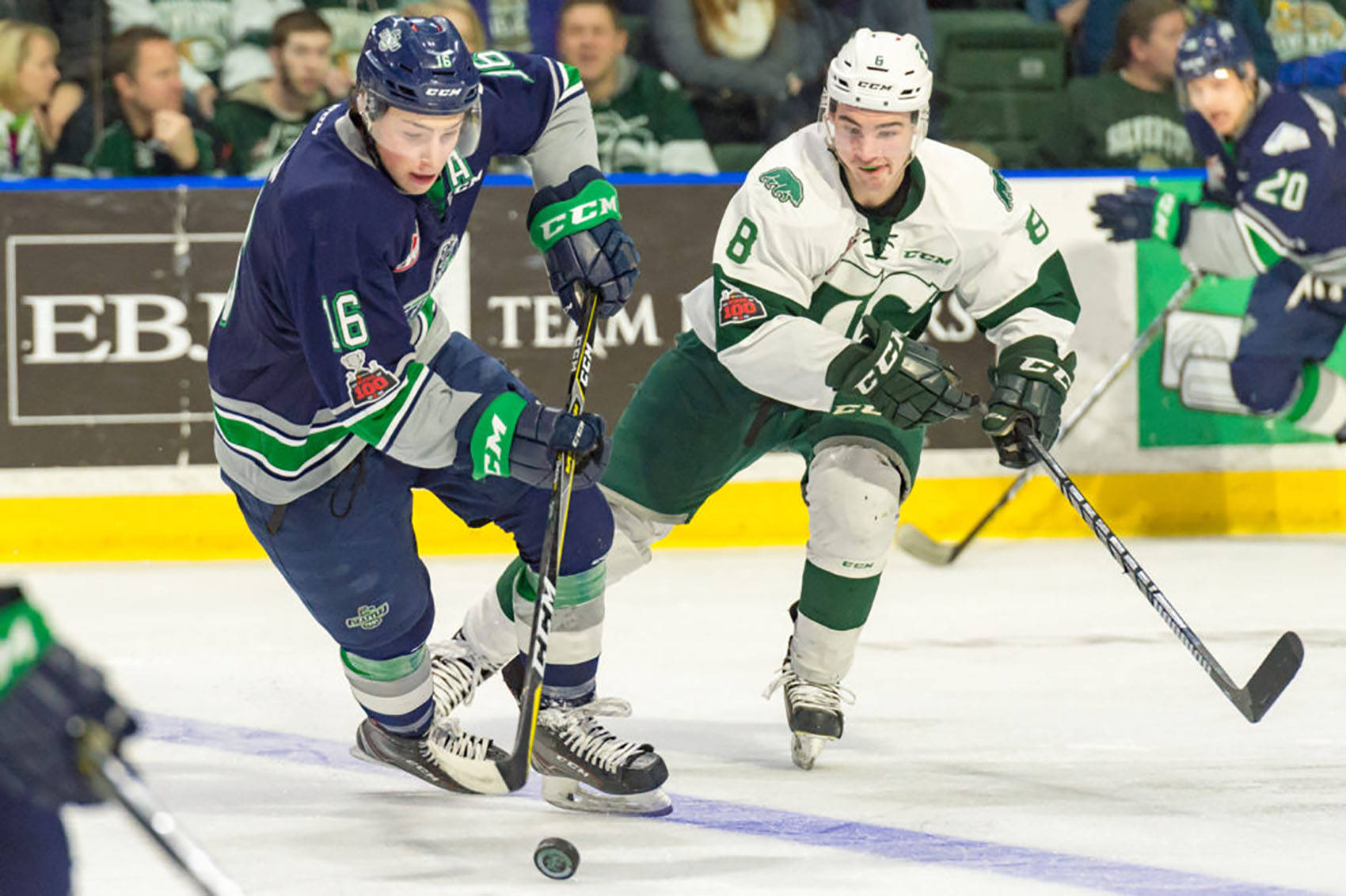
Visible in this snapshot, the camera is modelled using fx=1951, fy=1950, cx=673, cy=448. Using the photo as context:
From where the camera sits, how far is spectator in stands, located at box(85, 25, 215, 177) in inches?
200

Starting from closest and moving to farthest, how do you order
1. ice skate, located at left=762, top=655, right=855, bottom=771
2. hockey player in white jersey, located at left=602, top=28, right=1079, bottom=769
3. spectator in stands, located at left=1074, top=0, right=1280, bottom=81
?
hockey player in white jersey, located at left=602, top=28, right=1079, bottom=769 → ice skate, located at left=762, top=655, right=855, bottom=771 → spectator in stands, located at left=1074, top=0, right=1280, bottom=81

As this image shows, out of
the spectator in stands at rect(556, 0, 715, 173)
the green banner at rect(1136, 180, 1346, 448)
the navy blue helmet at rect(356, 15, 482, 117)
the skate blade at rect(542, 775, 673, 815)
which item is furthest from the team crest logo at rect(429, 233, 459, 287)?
the green banner at rect(1136, 180, 1346, 448)

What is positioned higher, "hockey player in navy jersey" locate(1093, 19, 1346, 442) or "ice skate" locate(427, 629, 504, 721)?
"hockey player in navy jersey" locate(1093, 19, 1346, 442)

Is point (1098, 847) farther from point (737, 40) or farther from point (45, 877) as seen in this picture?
point (737, 40)

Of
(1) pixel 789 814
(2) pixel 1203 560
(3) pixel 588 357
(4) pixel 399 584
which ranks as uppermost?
(3) pixel 588 357

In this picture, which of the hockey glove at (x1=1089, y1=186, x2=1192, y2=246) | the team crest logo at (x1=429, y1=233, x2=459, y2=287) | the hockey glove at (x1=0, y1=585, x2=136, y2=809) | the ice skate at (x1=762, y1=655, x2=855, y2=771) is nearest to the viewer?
the hockey glove at (x1=0, y1=585, x2=136, y2=809)

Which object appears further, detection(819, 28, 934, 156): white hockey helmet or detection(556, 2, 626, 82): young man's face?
detection(556, 2, 626, 82): young man's face

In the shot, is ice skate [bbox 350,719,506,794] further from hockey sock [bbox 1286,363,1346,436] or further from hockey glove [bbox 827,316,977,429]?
hockey sock [bbox 1286,363,1346,436]

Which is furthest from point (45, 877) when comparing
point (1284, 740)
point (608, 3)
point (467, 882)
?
point (608, 3)

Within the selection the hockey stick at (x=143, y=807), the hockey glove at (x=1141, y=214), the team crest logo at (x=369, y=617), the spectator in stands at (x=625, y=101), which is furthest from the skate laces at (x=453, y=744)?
the hockey glove at (x=1141, y=214)

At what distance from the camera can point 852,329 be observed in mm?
3148

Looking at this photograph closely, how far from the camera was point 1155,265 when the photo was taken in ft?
17.1

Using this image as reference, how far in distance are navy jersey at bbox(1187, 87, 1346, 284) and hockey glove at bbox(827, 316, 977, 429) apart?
2281mm

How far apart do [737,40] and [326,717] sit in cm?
259
